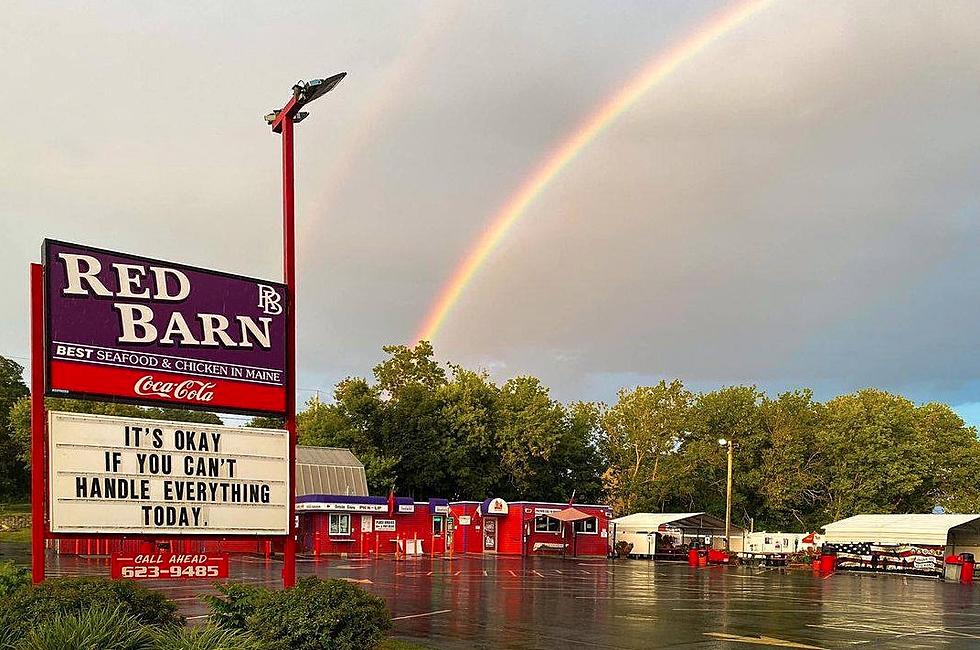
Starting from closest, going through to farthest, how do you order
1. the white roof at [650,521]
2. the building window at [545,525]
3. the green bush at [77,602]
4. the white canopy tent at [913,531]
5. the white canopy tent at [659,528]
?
the green bush at [77,602] < the white canopy tent at [913,531] < the white roof at [650,521] < the white canopy tent at [659,528] < the building window at [545,525]

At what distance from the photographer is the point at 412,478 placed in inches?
3231

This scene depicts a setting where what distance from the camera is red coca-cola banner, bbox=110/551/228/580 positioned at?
14.0 metres

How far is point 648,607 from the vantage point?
25.0m

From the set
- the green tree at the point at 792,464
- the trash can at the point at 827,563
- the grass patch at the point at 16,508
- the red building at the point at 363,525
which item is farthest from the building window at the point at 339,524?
the grass patch at the point at 16,508

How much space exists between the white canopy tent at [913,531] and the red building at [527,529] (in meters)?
15.9

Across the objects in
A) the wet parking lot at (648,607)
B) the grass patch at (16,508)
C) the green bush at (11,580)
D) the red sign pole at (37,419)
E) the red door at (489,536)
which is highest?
the red sign pole at (37,419)

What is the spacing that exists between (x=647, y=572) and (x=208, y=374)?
109 ft

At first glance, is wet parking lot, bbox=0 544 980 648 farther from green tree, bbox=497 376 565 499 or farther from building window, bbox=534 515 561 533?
green tree, bbox=497 376 565 499

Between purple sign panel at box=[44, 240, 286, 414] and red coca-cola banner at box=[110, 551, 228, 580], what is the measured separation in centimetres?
227

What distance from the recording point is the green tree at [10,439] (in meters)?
97.5

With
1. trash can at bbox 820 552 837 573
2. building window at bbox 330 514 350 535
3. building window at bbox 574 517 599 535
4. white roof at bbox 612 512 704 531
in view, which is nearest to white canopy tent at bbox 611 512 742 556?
white roof at bbox 612 512 704 531

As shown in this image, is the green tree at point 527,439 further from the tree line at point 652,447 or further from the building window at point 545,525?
the building window at point 545,525

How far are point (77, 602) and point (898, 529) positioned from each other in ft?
165

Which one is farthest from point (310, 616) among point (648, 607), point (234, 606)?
point (648, 607)
